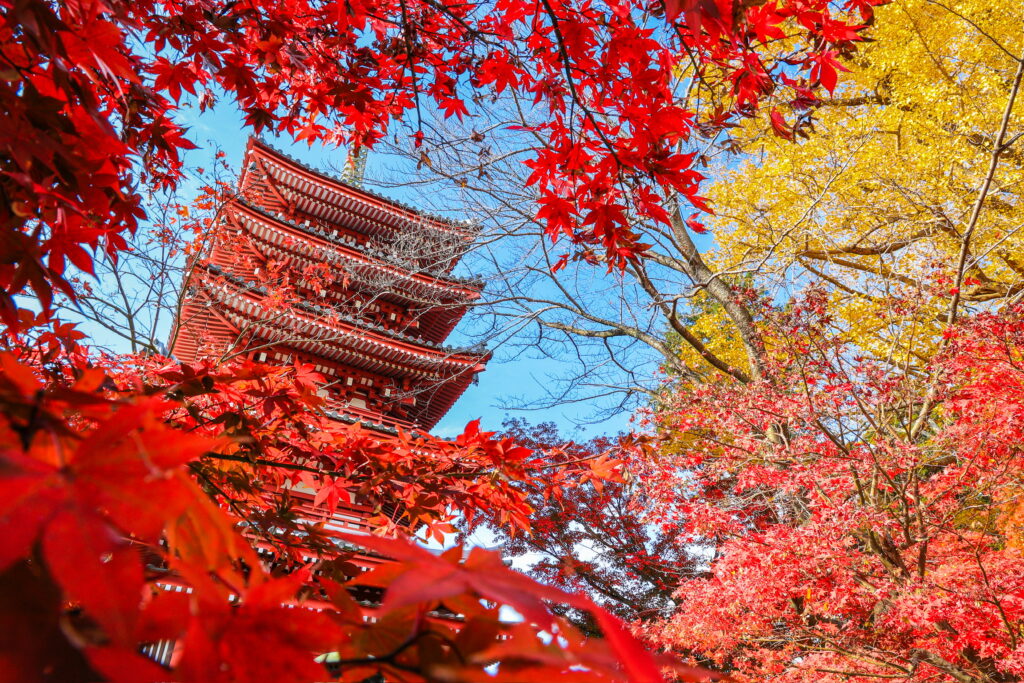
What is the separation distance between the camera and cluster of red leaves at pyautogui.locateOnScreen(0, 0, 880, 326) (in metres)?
1.11

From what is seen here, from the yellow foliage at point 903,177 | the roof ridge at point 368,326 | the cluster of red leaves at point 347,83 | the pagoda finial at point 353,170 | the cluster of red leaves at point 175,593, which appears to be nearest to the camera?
the cluster of red leaves at point 175,593

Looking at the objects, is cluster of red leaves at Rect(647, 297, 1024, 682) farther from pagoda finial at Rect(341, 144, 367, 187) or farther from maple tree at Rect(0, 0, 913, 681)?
pagoda finial at Rect(341, 144, 367, 187)

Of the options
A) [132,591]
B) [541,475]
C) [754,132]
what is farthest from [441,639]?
[754,132]

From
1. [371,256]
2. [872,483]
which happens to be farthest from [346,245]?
[872,483]

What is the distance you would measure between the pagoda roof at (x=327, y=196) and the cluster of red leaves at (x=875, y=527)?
247 inches

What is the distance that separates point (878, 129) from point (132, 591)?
40.1 feet

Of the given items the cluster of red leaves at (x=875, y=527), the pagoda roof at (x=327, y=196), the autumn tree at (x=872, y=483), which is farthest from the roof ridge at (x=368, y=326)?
the cluster of red leaves at (x=875, y=527)

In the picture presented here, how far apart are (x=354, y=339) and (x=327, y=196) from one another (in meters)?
3.47

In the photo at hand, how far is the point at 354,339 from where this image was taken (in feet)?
27.0

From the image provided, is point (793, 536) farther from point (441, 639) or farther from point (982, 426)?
point (441, 639)

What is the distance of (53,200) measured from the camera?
1247 mm

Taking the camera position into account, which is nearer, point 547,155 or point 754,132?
point 547,155

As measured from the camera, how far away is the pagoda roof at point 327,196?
9672 millimetres

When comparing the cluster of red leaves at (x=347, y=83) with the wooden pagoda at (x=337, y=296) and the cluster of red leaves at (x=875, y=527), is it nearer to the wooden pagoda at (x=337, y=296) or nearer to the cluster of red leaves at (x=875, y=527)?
the cluster of red leaves at (x=875, y=527)
